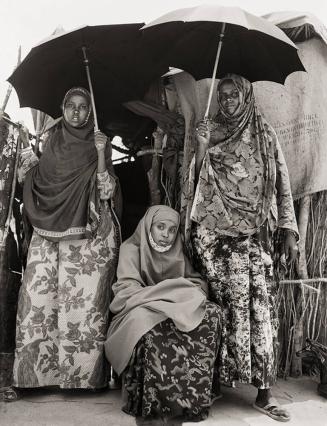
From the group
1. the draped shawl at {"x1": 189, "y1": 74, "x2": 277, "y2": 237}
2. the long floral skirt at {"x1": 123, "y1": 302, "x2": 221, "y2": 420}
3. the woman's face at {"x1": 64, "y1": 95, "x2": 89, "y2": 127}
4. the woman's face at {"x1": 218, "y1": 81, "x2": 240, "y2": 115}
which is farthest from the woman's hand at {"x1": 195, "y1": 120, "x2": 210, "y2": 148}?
the long floral skirt at {"x1": 123, "y1": 302, "x2": 221, "y2": 420}

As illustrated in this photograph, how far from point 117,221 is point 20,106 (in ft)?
3.45

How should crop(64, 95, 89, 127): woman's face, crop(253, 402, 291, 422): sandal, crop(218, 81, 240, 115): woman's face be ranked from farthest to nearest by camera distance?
crop(64, 95, 89, 127): woman's face → crop(218, 81, 240, 115): woman's face → crop(253, 402, 291, 422): sandal

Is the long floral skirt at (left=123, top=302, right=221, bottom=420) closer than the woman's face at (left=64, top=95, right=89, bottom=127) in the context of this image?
Yes

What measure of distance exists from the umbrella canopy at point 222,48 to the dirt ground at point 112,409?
2.07 metres

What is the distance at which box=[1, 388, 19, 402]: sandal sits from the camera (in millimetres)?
3219

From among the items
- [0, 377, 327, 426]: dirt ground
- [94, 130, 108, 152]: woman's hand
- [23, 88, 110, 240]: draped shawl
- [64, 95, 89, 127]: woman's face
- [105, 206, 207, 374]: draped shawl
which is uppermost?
[64, 95, 89, 127]: woman's face

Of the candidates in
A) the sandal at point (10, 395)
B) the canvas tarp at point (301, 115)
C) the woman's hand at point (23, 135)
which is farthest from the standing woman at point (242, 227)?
the sandal at point (10, 395)

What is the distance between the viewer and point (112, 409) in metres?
3.13

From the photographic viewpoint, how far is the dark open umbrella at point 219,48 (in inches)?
125

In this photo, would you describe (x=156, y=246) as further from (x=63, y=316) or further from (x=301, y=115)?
(x=301, y=115)

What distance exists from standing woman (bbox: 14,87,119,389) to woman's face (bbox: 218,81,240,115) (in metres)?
0.80

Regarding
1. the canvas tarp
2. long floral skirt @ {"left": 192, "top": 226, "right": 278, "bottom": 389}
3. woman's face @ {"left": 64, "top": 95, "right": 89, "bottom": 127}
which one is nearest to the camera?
long floral skirt @ {"left": 192, "top": 226, "right": 278, "bottom": 389}

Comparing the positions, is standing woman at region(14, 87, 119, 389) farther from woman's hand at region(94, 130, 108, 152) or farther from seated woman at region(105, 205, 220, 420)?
seated woman at region(105, 205, 220, 420)

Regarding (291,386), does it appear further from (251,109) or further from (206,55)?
(206,55)
